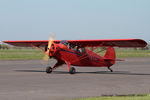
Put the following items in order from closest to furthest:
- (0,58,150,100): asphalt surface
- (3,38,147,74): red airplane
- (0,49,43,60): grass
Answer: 1. (0,58,150,100): asphalt surface
2. (3,38,147,74): red airplane
3. (0,49,43,60): grass

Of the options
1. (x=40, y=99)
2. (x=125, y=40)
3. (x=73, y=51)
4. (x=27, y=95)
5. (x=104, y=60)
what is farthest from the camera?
(x=104, y=60)

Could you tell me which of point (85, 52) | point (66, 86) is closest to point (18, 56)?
point (85, 52)

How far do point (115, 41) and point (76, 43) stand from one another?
2.74 meters

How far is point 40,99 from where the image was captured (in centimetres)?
896

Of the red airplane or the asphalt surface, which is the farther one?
the red airplane

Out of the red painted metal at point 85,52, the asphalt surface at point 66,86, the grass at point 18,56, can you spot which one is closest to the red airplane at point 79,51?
the red painted metal at point 85,52

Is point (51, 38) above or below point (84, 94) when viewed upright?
above

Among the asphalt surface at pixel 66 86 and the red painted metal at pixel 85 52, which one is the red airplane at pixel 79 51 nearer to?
the red painted metal at pixel 85 52

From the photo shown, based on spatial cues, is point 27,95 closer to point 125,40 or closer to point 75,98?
point 75,98

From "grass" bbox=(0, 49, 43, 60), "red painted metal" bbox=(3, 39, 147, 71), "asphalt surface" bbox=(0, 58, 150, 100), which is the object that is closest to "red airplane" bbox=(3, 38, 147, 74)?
"red painted metal" bbox=(3, 39, 147, 71)

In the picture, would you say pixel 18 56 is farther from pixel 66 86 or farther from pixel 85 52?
pixel 66 86

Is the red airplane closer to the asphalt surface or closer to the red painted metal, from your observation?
the red painted metal

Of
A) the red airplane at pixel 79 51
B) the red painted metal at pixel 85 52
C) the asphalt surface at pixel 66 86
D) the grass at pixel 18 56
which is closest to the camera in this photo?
the asphalt surface at pixel 66 86

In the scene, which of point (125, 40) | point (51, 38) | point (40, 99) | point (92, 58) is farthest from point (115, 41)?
point (40, 99)
